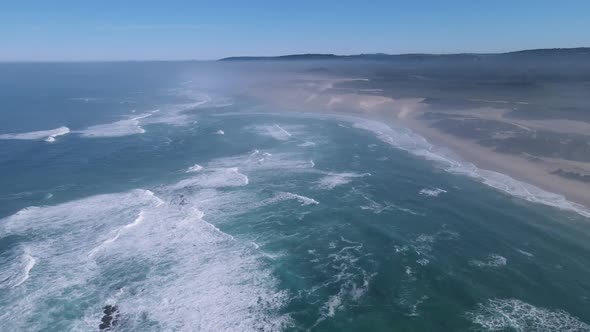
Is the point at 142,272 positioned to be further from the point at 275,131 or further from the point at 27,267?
the point at 275,131

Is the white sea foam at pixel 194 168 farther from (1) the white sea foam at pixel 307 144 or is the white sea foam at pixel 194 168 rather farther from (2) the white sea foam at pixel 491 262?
(2) the white sea foam at pixel 491 262

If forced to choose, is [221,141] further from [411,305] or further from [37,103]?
[37,103]

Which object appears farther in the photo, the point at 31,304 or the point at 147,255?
the point at 147,255

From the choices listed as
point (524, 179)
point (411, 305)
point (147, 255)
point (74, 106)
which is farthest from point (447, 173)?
point (74, 106)

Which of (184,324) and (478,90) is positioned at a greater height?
(478,90)

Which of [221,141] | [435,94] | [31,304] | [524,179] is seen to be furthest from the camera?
[435,94]

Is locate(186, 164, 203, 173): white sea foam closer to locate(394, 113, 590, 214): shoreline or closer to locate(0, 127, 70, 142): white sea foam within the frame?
locate(0, 127, 70, 142): white sea foam

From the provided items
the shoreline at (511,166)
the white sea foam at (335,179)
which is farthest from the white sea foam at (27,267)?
the shoreline at (511,166)

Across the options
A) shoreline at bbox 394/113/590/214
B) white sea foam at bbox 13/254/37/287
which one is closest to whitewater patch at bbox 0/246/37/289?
white sea foam at bbox 13/254/37/287
